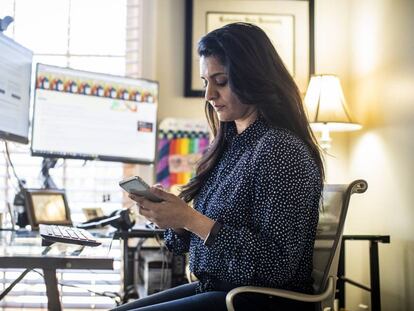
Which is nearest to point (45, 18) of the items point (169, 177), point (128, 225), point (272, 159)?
point (169, 177)

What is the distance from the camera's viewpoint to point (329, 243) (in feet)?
4.32

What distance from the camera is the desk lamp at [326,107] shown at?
2.36 m

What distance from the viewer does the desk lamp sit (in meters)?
2.36

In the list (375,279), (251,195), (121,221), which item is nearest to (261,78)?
(251,195)

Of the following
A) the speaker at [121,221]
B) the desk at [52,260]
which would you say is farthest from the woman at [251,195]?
the speaker at [121,221]

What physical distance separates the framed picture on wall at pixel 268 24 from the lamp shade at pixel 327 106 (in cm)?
27

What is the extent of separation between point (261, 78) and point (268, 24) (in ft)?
5.00

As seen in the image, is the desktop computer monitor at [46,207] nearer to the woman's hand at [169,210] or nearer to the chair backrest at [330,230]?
the woman's hand at [169,210]

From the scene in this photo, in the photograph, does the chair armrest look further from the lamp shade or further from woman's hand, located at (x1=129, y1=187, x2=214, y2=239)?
the lamp shade

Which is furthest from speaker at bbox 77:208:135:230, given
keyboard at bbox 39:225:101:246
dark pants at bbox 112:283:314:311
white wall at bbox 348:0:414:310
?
white wall at bbox 348:0:414:310

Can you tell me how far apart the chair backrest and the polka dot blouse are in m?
0.06

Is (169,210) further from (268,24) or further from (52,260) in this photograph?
(268,24)

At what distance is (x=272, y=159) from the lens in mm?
1162

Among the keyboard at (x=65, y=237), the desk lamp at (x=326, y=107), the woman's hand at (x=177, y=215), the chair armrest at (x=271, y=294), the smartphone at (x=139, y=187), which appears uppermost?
the desk lamp at (x=326, y=107)
